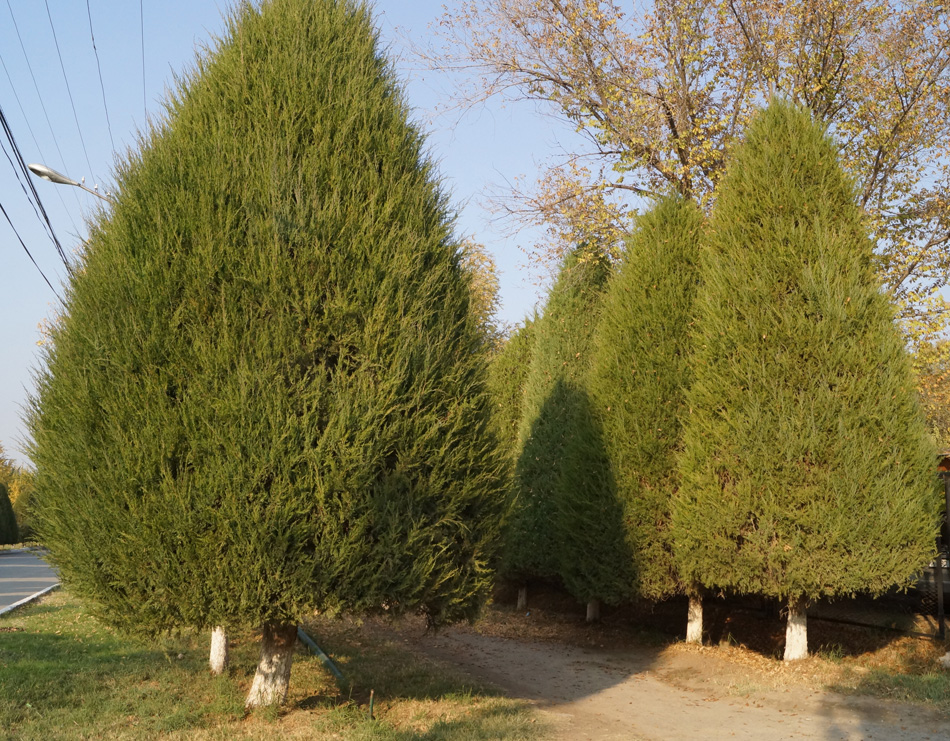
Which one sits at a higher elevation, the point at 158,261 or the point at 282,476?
the point at 158,261

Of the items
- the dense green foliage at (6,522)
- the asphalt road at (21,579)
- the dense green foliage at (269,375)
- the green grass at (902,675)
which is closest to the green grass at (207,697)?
the dense green foliage at (269,375)

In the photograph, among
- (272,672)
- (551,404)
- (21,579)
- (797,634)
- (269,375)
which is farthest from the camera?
(21,579)

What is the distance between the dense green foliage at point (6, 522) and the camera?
135 feet

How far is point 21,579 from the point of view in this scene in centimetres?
2123

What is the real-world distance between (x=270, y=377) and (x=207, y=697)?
12.0 feet

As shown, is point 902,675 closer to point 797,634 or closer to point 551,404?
point 797,634

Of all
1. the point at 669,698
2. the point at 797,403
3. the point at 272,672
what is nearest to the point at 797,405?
the point at 797,403

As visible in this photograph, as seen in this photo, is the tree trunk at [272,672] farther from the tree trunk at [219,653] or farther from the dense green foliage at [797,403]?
the dense green foliage at [797,403]

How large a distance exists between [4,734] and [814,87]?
16.7m

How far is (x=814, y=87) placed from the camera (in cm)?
1561

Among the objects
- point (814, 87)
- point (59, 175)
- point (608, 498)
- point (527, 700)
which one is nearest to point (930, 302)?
point (814, 87)

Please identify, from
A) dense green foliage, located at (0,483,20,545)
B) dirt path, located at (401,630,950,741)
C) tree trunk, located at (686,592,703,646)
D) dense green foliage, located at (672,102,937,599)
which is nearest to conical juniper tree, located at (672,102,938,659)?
dense green foliage, located at (672,102,937,599)

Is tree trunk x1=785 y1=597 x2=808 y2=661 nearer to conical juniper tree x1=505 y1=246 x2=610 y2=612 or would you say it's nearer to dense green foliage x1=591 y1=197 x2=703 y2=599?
dense green foliage x1=591 y1=197 x2=703 y2=599

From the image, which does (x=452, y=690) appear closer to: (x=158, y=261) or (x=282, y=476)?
(x=282, y=476)
